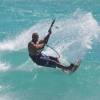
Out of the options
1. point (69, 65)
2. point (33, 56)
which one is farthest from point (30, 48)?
point (69, 65)

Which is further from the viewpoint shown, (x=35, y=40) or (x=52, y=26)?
(x=35, y=40)

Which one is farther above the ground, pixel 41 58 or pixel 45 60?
pixel 41 58

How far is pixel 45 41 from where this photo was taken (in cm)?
4425

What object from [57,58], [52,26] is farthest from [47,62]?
[52,26]

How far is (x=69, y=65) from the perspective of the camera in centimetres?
4525

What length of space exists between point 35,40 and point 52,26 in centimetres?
397

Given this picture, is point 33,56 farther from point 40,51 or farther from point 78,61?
point 78,61

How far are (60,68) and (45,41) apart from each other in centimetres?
294

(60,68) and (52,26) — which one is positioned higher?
(52,26)

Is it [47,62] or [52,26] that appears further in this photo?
[47,62]

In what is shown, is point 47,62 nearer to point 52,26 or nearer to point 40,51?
point 40,51

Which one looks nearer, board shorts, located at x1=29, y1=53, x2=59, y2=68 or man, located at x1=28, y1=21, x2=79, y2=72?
man, located at x1=28, y1=21, x2=79, y2=72

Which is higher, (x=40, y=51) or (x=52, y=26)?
(x=52, y=26)

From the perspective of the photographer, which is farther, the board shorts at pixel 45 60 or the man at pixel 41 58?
the board shorts at pixel 45 60
